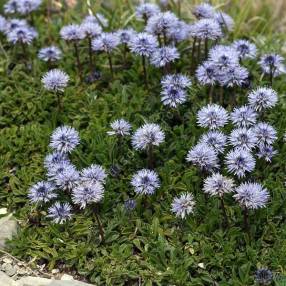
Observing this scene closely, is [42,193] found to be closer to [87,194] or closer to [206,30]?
[87,194]

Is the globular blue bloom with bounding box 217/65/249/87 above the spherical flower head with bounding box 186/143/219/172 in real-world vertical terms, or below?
above

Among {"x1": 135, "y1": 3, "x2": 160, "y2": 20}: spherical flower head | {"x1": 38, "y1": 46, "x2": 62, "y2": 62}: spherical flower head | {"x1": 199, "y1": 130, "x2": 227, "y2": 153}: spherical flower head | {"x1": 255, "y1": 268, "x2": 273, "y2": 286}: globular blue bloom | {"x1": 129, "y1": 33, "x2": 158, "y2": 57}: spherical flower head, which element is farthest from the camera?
{"x1": 135, "y1": 3, "x2": 160, "y2": 20}: spherical flower head

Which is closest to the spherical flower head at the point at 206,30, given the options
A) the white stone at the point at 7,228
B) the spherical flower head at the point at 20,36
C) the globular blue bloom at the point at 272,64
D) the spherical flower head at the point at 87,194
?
the globular blue bloom at the point at 272,64

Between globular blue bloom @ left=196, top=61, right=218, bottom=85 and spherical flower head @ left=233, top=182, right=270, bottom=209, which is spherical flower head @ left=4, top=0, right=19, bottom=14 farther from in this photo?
spherical flower head @ left=233, top=182, right=270, bottom=209

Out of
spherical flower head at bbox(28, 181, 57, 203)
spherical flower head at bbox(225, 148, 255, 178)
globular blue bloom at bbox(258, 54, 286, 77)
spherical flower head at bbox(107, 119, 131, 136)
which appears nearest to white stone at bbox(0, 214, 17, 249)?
spherical flower head at bbox(28, 181, 57, 203)

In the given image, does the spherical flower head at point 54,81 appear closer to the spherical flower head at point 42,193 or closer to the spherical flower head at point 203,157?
the spherical flower head at point 42,193

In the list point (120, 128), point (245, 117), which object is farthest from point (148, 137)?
point (245, 117)

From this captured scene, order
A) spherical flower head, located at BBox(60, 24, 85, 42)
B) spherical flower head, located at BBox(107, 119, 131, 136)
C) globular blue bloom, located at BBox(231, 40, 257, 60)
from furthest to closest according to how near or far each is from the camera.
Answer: spherical flower head, located at BBox(60, 24, 85, 42)
globular blue bloom, located at BBox(231, 40, 257, 60)
spherical flower head, located at BBox(107, 119, 131, 136)
